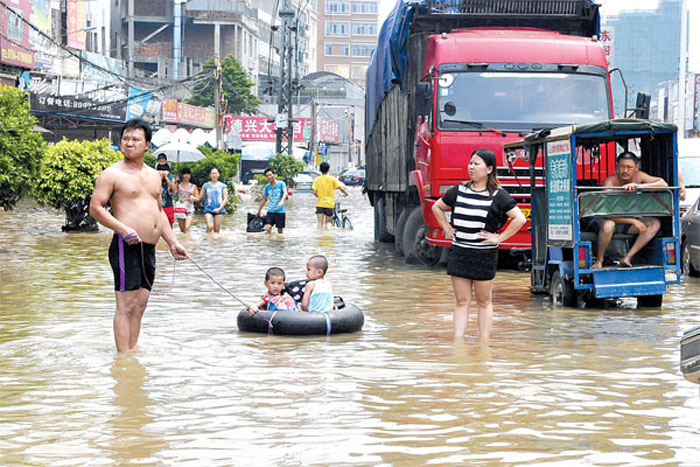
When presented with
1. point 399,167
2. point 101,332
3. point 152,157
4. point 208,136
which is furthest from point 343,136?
point 101,332

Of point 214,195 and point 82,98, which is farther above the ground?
point 82,98

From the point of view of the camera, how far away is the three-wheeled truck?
1252 centimetres

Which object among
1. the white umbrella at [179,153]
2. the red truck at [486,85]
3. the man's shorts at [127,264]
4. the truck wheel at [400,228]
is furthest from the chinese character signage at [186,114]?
Result: the man's shorts at [127,264]

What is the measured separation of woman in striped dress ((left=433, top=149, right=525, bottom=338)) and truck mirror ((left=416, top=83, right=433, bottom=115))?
6.53 metres

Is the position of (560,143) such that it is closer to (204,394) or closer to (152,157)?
(204,394)

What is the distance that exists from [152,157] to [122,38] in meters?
68.9

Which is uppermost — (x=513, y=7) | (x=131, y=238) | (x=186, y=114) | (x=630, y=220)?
(x=186, y=114)

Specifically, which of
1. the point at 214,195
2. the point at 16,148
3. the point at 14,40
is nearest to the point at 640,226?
the point at 16,148

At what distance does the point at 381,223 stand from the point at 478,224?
14.2 metres

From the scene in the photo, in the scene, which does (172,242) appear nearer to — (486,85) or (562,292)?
(562,292)

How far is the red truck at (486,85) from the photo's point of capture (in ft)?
53.5

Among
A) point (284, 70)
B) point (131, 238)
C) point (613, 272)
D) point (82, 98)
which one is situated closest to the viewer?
point (131, 238)

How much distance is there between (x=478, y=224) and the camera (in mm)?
9875

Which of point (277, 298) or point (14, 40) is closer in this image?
point (277, 298)
